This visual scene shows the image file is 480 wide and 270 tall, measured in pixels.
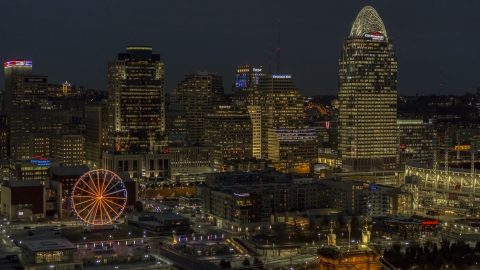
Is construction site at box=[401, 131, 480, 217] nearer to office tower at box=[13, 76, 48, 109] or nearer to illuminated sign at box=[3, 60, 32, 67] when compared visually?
office tower at box=[13, 76, 48, 109]

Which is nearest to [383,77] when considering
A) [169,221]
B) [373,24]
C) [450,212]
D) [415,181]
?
[373,24]

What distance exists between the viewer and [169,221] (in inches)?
2018

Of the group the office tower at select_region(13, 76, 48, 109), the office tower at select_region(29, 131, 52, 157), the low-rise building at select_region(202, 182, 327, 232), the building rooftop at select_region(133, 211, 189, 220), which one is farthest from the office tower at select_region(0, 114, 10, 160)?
the building rooftop at select_region(133, 211, 189, 220)

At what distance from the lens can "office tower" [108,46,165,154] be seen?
80625 millimetres

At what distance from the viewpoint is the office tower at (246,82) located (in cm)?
9575

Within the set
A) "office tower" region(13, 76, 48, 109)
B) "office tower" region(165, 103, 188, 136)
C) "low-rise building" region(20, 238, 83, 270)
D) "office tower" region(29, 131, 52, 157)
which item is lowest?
"low-rise building" region(20, 238, 83, 270)

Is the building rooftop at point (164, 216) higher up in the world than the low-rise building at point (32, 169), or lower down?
lower down

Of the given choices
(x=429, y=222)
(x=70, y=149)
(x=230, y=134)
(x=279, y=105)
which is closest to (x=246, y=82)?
(x=279, y=105)

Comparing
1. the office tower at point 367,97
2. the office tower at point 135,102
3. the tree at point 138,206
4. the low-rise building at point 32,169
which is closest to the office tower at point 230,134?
the office tower at point 135,102

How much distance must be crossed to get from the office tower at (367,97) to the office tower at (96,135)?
26.4m

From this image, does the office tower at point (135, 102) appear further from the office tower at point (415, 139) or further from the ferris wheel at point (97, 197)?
the ferris wheel at point (97, 197)

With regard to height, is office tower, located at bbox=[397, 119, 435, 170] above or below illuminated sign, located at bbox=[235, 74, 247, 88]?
below

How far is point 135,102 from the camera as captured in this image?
8144cm

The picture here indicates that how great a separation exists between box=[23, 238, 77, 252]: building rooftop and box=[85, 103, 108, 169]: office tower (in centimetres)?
4257
